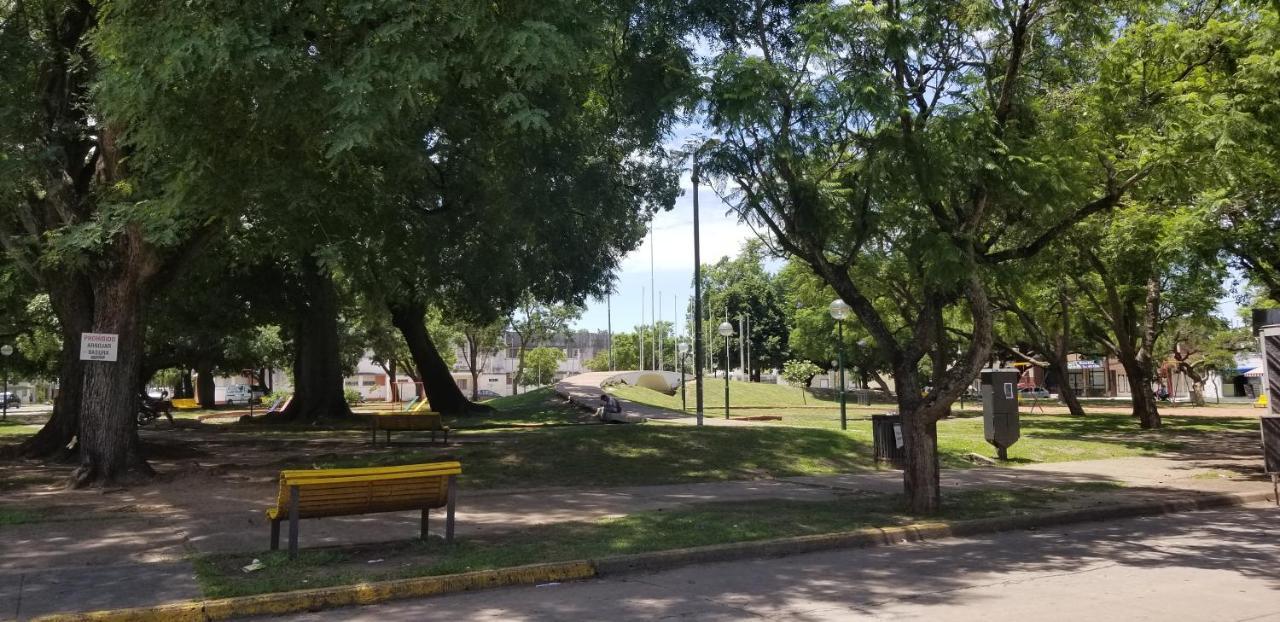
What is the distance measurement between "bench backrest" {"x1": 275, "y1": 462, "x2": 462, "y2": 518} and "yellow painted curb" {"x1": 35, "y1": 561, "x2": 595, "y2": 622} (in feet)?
3.98

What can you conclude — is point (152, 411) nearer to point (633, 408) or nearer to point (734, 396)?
point (633, 408)

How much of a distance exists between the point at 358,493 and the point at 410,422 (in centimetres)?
1001

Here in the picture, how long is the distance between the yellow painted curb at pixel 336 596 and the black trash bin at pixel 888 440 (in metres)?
9.67

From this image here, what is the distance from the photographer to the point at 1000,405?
669 inches

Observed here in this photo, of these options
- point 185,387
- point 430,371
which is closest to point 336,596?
point 430,371

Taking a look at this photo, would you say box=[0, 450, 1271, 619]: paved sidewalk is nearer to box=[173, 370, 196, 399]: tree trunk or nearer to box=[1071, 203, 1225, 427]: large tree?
box=[1071, 203, 1225, 427]: large tree

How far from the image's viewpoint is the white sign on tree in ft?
39.8

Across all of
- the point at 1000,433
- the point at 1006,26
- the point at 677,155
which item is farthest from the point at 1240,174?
the point at 677,155

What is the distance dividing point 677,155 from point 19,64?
30.9ft

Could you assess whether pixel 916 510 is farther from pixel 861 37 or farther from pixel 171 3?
pixel 171 3

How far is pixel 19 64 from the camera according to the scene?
41.5 ft

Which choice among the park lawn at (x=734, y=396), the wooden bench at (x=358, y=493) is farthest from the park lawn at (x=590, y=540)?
the park lawn at (x=734, y=396)

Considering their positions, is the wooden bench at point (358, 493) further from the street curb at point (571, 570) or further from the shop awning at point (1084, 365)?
the shop awning at point (1084, 365)

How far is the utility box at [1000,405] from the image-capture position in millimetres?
16938
